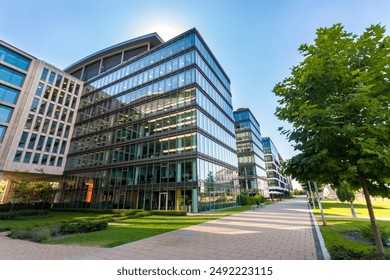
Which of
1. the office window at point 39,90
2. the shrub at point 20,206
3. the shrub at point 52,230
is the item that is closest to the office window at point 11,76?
the office window at point 39,90

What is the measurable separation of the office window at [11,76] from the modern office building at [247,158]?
181ft

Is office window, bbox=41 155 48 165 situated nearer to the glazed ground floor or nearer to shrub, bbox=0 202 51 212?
shrub, bbox=0 202 51 212

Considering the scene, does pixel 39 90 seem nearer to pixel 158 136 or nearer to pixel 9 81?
pixel 9 81

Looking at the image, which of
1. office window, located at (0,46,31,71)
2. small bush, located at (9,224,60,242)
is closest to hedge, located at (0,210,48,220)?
small bush, located at (9,224,60,242)

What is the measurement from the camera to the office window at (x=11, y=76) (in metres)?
34.9

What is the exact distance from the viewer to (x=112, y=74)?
1684 inches

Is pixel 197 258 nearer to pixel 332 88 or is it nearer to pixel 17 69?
pixel 332 88

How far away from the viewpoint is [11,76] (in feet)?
118

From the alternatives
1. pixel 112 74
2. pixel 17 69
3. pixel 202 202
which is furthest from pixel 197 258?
pixel 17 69

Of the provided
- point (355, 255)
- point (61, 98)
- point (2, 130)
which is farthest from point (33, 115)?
point (355, 255)

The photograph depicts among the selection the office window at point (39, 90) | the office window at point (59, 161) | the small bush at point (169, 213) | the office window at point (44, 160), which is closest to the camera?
the small bush at point (169, 213)

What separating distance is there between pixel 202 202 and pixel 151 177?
334 inches

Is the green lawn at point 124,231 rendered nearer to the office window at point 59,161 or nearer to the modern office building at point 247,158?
the office window at point 59,161

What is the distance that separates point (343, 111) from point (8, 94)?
163 ft
